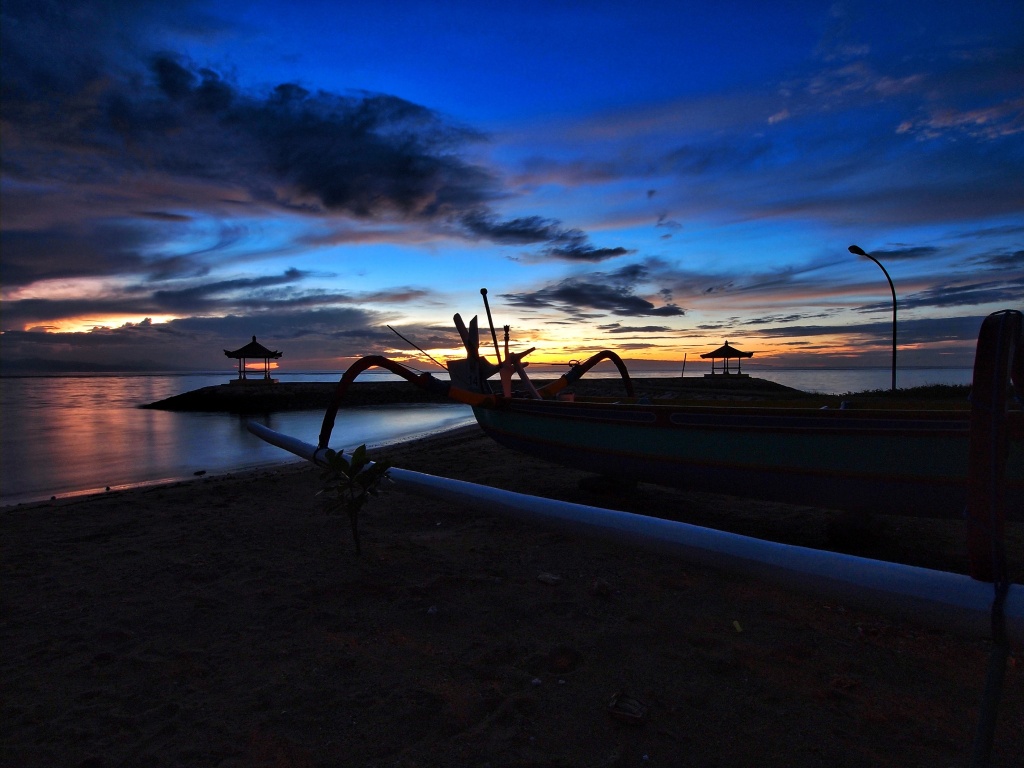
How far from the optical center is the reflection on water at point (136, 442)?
43.6 ft

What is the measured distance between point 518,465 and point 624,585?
233 inches

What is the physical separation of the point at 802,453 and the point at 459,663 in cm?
367

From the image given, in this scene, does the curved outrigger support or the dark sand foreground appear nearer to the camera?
the dark sand foreground

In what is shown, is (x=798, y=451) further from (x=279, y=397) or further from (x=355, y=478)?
(x=279, y=397)

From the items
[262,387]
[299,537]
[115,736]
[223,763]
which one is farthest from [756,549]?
[262,387]

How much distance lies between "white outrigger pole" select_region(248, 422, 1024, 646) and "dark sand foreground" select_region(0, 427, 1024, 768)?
Result: 0.74 m

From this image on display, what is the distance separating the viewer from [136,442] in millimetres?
20281

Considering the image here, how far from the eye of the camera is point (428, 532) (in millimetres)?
5527

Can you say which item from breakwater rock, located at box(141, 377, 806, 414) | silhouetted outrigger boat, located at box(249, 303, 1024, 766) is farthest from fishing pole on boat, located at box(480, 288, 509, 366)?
breakwater rock, located at box(141, 377, 806, 414)

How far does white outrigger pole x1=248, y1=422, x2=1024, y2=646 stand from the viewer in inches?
71.5

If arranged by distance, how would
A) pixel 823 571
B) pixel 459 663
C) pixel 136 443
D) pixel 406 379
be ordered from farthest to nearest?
1. pixel 136 443
2. pixel 406 379
3. pixel 459 663
4. pixel 823 571

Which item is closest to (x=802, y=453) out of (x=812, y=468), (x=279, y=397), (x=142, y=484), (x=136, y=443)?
(x=812, y=468)

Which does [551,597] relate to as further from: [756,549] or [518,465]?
[518,465]

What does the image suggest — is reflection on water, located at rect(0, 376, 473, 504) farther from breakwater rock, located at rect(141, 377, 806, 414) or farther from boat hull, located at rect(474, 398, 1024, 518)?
boat hull, located at rect(474, 398, 1024, 518)
